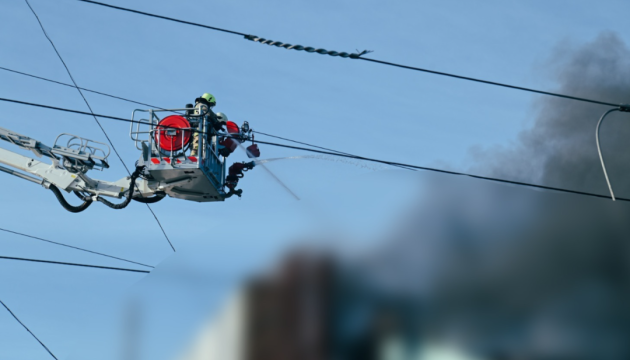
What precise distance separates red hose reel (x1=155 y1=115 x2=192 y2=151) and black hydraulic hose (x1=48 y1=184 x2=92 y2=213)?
323 centimetres

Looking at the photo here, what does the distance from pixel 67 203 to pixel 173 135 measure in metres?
3.85

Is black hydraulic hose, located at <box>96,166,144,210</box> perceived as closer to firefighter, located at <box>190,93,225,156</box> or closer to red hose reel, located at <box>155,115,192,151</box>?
red hose reel, located at <box>155,115,192,151</box>

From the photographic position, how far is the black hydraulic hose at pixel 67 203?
1959cm

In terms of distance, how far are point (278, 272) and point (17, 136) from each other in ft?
39.8

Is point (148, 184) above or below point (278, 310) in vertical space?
above

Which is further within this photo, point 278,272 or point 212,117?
point 212,117

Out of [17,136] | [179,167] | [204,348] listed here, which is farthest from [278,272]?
[17,136]

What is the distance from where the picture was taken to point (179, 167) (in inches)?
714

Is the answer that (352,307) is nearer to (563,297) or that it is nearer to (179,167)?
(563,297)

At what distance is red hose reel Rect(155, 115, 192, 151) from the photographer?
18.1 m

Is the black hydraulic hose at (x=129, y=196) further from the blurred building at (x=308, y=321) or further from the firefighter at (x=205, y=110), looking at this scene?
the blurred building at (x=308, y=321)

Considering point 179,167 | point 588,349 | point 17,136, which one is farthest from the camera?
point 17,136

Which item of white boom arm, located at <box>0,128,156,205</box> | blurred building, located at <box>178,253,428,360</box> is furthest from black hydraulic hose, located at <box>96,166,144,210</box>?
blurred building, located at <box>178,253,428,360</box>

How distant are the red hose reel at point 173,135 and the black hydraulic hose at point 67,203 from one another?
3.23 m
